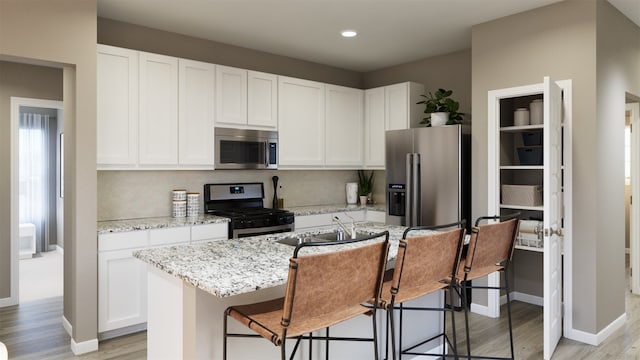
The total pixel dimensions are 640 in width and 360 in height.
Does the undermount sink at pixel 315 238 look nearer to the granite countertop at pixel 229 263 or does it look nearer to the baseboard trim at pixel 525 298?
the granite countertop at pixel 229 263

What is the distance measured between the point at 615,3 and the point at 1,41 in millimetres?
4477

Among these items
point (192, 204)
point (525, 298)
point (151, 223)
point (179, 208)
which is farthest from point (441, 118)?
point (151, 223)

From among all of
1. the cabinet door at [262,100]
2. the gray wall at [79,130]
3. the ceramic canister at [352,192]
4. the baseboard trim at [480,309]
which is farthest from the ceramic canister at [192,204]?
the baseboard trim at [480,309]

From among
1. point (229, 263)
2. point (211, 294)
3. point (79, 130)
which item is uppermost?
point (79, 130)

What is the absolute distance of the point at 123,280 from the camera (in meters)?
3.37

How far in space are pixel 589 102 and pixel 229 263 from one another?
2904mm

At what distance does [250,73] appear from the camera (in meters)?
4.34

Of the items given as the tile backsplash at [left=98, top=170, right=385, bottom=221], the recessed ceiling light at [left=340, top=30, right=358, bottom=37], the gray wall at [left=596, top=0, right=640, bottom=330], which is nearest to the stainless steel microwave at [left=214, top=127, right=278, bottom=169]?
the tile backsplash at [left=98, top=170, right=385, bottom=221]

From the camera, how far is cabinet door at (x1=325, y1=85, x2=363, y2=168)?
505 centimetres

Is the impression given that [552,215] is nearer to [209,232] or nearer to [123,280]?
[209,232]

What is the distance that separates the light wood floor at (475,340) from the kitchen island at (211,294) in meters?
1.20

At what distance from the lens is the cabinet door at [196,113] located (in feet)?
12.8

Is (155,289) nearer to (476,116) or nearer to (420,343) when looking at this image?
(420,343)

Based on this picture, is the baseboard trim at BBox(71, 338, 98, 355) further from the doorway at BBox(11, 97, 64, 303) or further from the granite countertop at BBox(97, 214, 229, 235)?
the doorway at BBox(11, 97, 64, 303)
